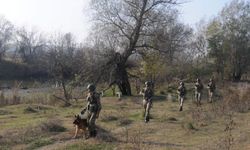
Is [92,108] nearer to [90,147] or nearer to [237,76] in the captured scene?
[90,147]

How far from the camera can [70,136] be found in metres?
17.9

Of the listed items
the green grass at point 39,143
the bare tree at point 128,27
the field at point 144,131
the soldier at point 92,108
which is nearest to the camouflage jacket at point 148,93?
the field at point 144,131

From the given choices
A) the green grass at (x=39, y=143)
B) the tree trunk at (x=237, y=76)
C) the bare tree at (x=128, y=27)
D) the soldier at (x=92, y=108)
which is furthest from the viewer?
the tree trunk at (x=237, y=76)

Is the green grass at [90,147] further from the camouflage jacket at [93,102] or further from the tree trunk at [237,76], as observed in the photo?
the tree trunk at [237,76]

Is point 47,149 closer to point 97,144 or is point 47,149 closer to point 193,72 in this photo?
point 97,144

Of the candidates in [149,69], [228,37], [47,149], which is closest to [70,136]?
[47,149]

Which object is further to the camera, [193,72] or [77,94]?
[193,72]

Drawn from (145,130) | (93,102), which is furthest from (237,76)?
(93,102)

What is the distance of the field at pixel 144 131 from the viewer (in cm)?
1595

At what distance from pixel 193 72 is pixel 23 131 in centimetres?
3979

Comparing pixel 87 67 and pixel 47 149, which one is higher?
pixel 87 67

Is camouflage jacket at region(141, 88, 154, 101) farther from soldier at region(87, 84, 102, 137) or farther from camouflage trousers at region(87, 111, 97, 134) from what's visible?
camouflage trousers at region(87, 111, 97, 134)

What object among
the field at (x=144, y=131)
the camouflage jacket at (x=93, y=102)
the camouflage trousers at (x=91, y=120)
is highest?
the camouflage jacket at (x=93, y=102)

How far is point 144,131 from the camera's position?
18969 millimetres
